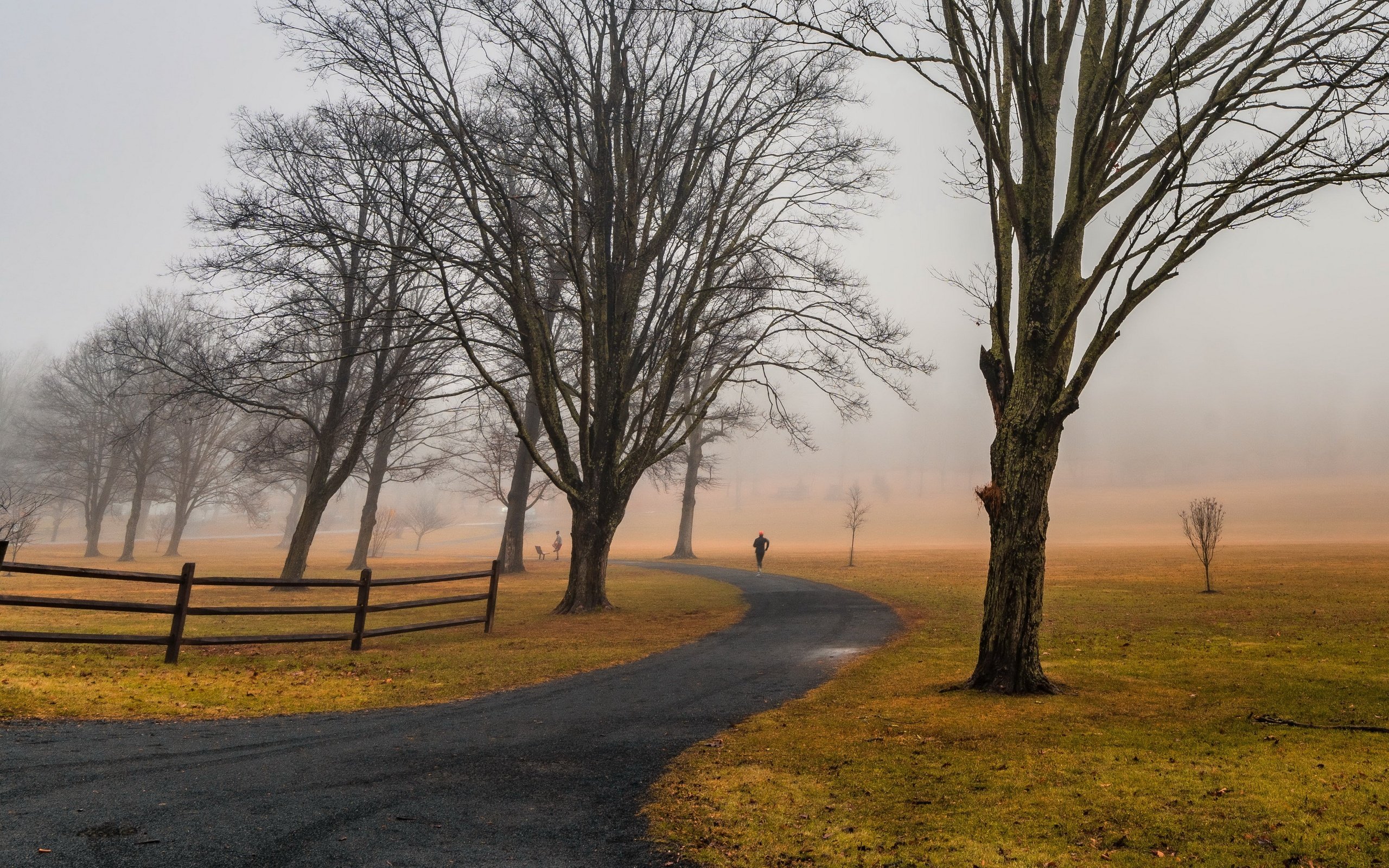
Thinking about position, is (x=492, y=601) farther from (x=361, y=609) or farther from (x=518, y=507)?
(x=518, y=507)

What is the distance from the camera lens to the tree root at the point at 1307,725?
7047 millimetres

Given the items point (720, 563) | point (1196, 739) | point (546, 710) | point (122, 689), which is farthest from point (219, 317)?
point (720, 563)

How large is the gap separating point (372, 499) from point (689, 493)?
58.8 feet

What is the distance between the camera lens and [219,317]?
17391 millimetres

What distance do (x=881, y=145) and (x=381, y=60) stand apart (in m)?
12.0

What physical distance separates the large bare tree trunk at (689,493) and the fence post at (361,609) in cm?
2832

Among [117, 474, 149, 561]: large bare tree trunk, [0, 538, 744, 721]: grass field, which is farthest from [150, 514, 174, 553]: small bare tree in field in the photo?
[0, 538, 744, 721]: grass field

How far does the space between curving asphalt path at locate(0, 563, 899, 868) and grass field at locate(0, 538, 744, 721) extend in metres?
0.89

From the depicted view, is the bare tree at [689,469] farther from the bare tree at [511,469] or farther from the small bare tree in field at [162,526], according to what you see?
the small bare tree in field at [162,526]

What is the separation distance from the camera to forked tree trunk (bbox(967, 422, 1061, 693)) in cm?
922

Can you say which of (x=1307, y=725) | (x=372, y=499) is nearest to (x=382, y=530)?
(x=372, y=499)

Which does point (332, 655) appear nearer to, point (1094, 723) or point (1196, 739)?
point (1094, 723)

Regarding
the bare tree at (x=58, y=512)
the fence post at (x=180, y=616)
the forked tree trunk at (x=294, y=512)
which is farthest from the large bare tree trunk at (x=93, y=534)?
the fence post at (x=180, y=616)

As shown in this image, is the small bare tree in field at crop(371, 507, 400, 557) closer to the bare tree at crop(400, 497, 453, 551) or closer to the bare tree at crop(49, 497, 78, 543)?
the bare tree at crop(400, 497, 453, 551)
